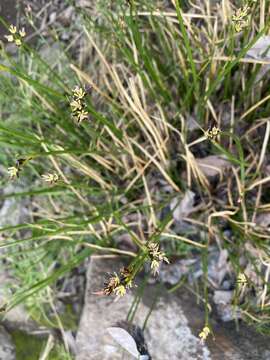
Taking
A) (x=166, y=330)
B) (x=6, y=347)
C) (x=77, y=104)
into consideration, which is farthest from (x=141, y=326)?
(x=77, y=104)

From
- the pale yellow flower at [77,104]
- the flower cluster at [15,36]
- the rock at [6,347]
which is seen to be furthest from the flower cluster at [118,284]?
the rock at [6,347]

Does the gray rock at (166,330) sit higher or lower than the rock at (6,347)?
higher

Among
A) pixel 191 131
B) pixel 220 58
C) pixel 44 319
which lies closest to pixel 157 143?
pixel 191 131

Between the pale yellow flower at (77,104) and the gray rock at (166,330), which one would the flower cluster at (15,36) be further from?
the gray rock at (166,330)

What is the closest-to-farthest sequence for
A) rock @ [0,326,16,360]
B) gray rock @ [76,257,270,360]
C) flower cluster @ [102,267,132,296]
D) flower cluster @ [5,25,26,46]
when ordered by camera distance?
flower cluster @ [102,267,132,296] → flower cluster @ [5,25,26,46] → gray rock @ [76,257,270,360] → rock @ [0,326,16,360]

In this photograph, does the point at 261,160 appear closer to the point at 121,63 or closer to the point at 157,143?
the point at 157,143

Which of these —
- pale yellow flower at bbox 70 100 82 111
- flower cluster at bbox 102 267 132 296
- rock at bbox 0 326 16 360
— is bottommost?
rock at bbox 0 326 16 360

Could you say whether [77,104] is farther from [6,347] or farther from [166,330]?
[6,347]

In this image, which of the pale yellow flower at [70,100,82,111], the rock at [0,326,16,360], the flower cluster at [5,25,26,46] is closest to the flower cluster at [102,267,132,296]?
the pale yellow flower at [70,100,82,111]

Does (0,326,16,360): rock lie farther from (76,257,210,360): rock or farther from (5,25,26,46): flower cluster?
(5,25,26,46): flower cluster
